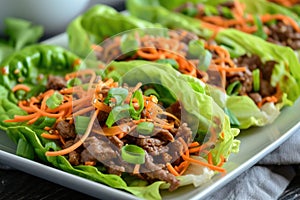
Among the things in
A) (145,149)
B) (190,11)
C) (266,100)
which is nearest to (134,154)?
(145,149)

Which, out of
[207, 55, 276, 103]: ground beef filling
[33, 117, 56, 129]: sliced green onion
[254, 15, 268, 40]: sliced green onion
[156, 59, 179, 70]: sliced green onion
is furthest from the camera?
[254, 15, 268, 40]: sliced green onion

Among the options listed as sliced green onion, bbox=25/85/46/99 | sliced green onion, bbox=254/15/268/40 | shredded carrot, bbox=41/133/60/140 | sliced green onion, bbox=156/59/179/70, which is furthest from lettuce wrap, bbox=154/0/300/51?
shredded carrot, bbox=41/133/60/140

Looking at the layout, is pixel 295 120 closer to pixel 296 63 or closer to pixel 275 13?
pixel 296 63

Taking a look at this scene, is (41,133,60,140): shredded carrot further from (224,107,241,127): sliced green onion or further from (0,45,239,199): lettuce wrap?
(224,107,241,127): sliced green onion

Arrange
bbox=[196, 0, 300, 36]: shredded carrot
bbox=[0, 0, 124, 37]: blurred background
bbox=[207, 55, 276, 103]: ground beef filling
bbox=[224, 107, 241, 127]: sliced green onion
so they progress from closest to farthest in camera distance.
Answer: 1. bbox=[224, 107, 241, 127]: sliced green onion
2. bbox=[207, 55, 276, 103]: ground beef filling
3. bbox=[196, 0, 300, 36]: shredded carrot
4. bbox=[0, 0, 124, 37]: blurred background

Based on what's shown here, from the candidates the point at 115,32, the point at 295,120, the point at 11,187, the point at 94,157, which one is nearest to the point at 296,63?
the point at 295,120

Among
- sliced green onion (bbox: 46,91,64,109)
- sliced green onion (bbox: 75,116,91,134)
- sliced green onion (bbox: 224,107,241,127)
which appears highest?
sliced green onion (bbox: 75,116,91,134)

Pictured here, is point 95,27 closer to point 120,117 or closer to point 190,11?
point 190,11
